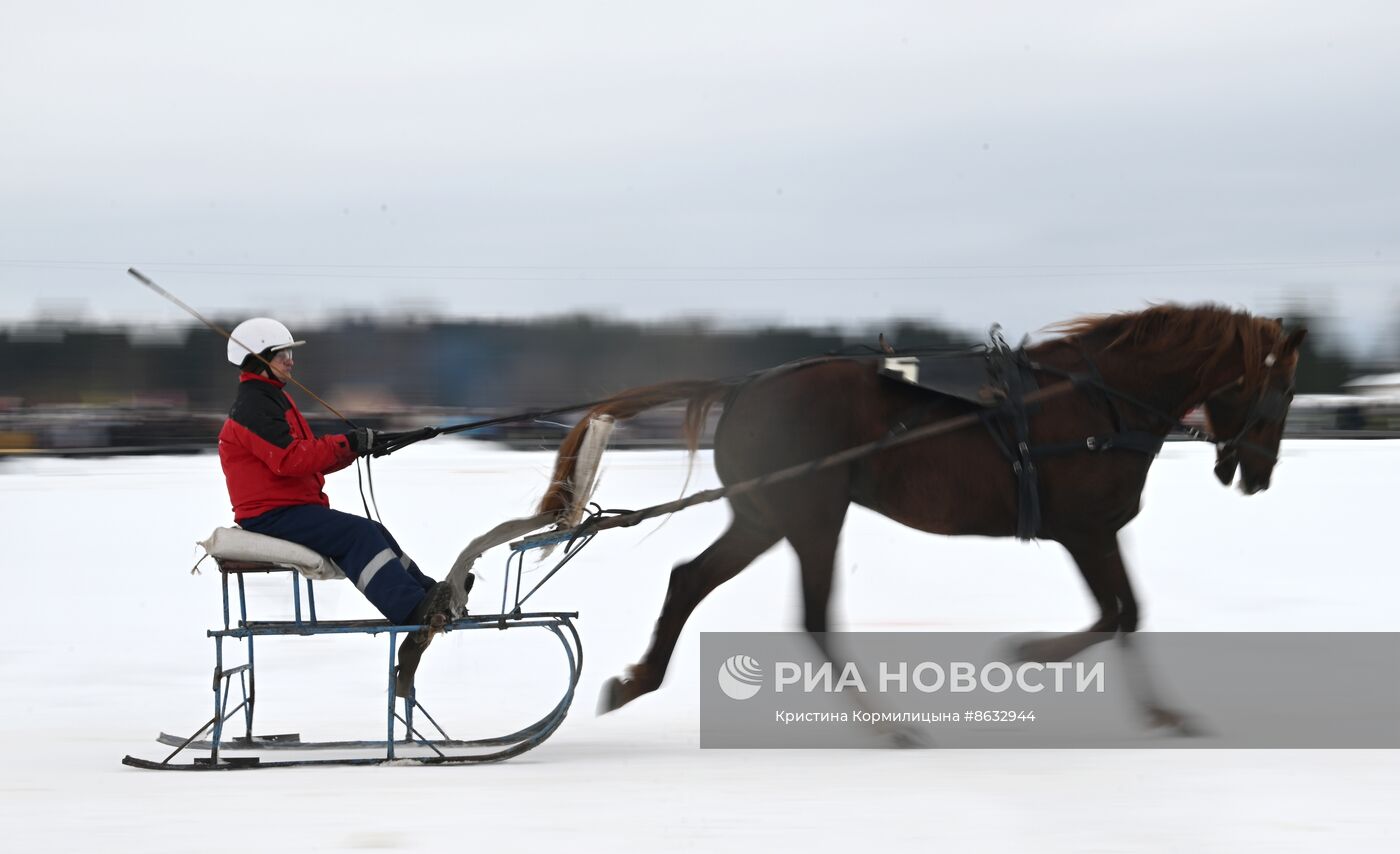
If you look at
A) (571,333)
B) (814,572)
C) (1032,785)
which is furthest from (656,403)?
(571,333)

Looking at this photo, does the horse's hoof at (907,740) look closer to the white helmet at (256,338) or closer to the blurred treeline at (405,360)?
the white helmet at (256,338)

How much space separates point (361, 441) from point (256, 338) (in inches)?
20.1

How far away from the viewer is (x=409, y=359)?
95.8 feet

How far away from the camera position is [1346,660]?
6777mm

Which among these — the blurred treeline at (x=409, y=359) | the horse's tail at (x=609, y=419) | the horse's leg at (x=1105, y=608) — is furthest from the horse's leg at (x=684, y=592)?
the blurred treeline at (x=409, y=359)

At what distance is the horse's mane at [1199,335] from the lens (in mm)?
5805

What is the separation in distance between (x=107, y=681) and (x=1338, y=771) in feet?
16.8

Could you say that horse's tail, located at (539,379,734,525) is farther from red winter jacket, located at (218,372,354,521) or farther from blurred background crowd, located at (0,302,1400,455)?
blurred background crowd, located at (0,302,1400,455)

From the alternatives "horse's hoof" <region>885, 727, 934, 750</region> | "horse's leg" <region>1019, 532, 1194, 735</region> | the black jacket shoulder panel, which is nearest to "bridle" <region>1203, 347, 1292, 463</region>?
"horse's leg" <region>1019, 532, 1194, 735</region>

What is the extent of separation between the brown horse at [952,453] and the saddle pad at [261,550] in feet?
3.06

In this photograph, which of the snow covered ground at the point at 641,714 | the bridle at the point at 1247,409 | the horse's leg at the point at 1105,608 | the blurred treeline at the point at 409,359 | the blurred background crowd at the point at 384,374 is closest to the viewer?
the snow covered ground at the point at 641,714

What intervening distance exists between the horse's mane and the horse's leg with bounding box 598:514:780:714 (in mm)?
1616

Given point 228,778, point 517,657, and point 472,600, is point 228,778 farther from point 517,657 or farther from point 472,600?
point 472,600

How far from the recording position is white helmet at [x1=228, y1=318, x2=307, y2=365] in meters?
5.10
